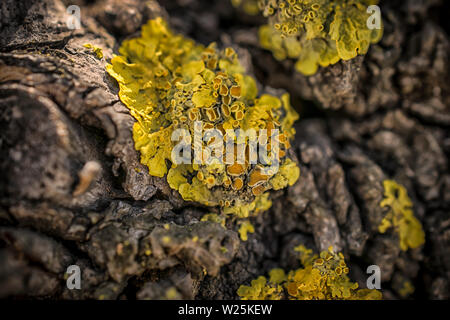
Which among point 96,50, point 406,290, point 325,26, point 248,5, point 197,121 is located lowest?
point 406,290

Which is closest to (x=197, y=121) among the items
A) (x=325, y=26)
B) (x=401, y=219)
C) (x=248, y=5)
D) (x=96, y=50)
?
(x=96, y=50)

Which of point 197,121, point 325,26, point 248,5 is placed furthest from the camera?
point 248,5

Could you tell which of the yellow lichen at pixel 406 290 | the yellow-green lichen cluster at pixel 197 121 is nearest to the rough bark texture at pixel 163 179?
the yellow lichen at pixel 406 290

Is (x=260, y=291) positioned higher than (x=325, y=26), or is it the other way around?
(x=325, y=26)

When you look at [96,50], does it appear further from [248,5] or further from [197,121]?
[248,5]
